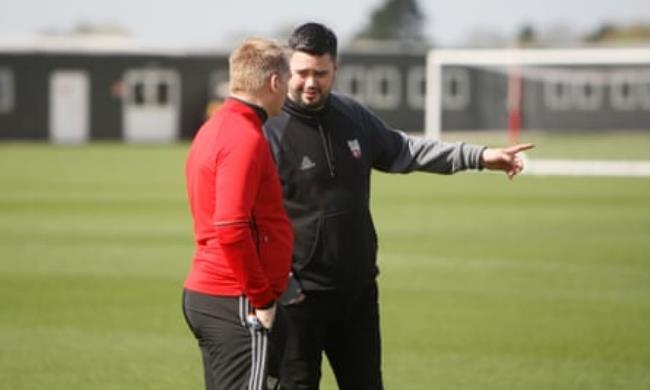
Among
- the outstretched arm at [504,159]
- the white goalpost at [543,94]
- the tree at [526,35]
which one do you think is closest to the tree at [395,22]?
the tree at [526,35]

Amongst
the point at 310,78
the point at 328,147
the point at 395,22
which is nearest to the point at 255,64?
the point at 310,78

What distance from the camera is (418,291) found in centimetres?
1345

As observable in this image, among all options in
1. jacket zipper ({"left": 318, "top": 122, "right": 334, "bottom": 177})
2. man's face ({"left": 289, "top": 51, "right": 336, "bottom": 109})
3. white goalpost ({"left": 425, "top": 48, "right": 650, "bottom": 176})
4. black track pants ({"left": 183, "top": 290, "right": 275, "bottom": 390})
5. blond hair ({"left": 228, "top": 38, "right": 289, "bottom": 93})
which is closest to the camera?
blond hair ({"left": 228, "top": 38, "right": 289, "bottom": 93})

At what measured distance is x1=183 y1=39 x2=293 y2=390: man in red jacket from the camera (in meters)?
5.42

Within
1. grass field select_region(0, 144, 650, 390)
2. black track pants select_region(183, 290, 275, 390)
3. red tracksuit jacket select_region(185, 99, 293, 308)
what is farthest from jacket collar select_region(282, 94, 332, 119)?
grass field select_region(0, 144, 650, 390)

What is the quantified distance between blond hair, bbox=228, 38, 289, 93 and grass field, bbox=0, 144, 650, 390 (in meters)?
3.82

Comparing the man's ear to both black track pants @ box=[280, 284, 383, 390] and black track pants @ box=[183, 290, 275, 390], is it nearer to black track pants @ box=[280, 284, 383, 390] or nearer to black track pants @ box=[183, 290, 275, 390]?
black track pants @ box=[183, 290, 275, 390]

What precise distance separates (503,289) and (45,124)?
47743 millimetres

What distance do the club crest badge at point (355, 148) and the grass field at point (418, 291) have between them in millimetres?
2954

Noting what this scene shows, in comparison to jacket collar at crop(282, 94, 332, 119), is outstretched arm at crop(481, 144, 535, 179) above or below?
below

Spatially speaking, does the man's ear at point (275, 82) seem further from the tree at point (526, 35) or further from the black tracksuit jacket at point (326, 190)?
the tree at point (526, 35)

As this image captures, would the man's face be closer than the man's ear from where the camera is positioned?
No

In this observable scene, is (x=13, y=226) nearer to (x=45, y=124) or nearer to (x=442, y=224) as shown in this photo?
(x=442, y=224)

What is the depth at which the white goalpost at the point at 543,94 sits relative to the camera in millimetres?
23234
